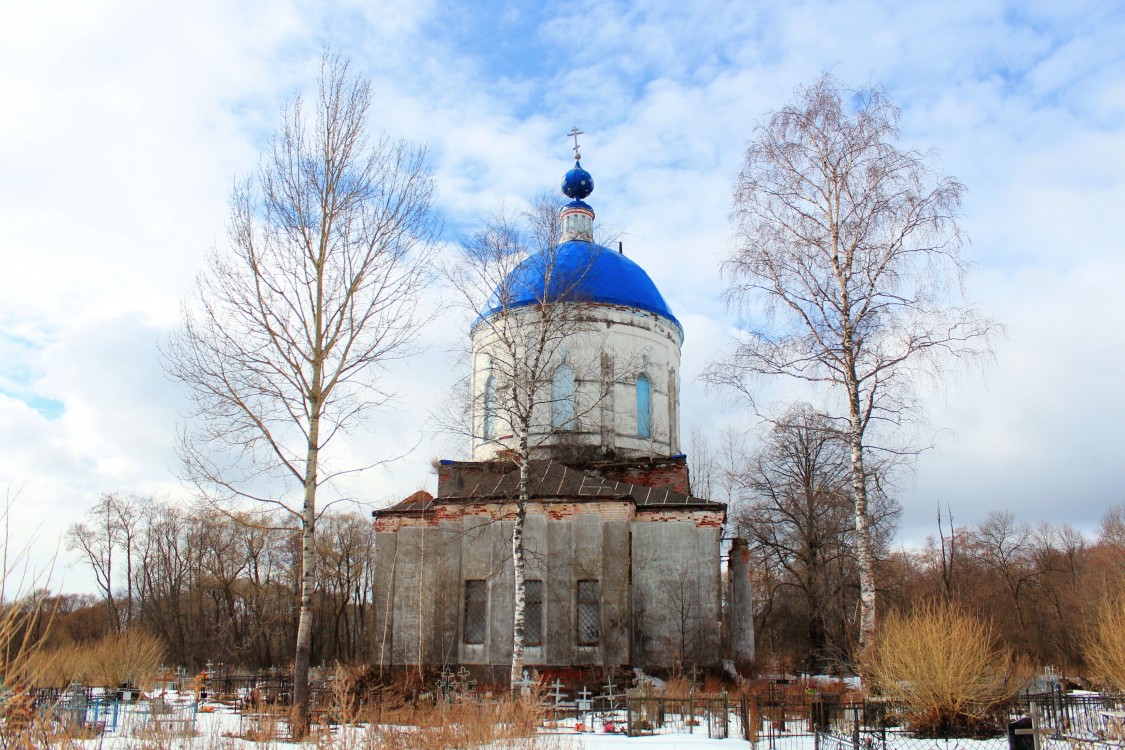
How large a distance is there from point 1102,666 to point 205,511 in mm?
12694

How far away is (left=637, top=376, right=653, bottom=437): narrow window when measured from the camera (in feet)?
73.8

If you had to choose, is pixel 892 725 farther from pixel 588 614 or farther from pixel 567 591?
pixel 567 591

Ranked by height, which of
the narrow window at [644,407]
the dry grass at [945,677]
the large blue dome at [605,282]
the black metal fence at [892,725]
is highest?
the large blue dome at [605,282]

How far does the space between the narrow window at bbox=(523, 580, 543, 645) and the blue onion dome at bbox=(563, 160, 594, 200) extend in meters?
12.2

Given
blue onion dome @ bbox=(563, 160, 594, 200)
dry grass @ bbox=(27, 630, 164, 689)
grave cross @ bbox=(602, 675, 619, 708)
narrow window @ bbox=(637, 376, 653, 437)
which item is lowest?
dry grass @ bbox=(27, 630, 164, 689)

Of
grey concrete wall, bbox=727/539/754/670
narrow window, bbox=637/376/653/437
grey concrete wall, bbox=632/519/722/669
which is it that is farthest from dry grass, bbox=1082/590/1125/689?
grey concrete wall, bbox=727/539/754/670

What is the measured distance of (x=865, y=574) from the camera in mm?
13117

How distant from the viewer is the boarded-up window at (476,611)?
18.5m

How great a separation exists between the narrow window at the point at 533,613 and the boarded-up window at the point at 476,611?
919 mm

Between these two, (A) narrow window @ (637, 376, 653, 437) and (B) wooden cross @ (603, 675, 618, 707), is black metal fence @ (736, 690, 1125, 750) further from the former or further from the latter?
(A) narrow window @ (637, 376, 653, 437)

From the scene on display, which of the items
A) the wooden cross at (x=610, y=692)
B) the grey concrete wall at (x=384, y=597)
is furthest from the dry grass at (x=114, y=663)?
the wooden cross at (x=610, y=692)

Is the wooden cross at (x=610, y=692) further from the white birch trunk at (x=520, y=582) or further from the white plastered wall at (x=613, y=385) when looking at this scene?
the white plastered wall at (x=613, y=385)

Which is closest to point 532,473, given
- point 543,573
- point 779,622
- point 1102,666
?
point 543,573

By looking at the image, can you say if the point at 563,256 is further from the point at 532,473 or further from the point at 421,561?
the point at 421,561
